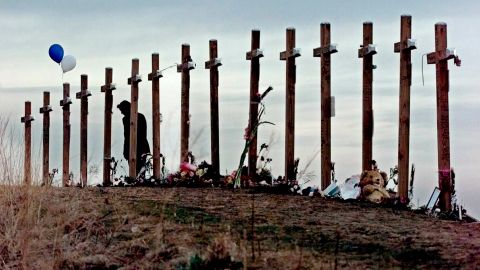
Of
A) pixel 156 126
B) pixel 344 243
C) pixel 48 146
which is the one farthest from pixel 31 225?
pixel 48 146

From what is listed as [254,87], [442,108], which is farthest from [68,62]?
[442,108]

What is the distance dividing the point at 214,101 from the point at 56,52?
398 cm

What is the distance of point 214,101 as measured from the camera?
688 inches

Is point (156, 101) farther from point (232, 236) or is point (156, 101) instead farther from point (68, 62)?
point (232, 236)

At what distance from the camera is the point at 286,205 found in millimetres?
11578

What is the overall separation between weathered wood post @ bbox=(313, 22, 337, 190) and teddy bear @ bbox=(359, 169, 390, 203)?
144cm

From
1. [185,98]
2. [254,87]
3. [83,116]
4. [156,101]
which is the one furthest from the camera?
[83,116]

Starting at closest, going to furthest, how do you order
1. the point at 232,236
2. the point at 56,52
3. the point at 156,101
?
the point at 232,236 → the point at 56,52 → the point at 156,101

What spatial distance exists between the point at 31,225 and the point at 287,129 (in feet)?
21.1

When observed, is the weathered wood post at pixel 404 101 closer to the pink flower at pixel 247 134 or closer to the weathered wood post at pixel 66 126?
the pink flower at pixel 247 134

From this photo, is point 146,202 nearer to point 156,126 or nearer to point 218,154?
point 218,154

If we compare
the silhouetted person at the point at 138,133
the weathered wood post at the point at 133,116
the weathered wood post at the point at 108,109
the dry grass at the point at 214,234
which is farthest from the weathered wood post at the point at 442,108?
the weathered wood post at the point at 108,109

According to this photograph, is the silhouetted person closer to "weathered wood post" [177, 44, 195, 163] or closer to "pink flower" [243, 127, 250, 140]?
"weathered wood post" [177, 44, 195, 163]

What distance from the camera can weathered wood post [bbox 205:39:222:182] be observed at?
56.7ft
